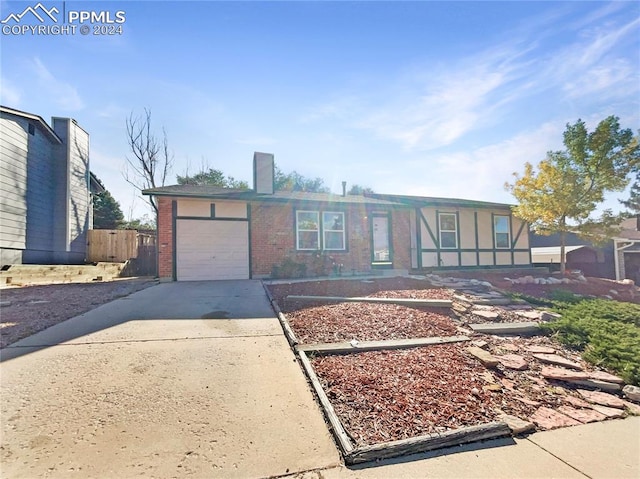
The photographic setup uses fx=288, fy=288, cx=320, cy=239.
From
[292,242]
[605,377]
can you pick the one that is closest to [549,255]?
[292,242]

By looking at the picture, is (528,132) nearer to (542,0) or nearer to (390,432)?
(542,0)

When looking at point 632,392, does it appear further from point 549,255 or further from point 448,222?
point 549,255

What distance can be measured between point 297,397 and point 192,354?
5.15 ft

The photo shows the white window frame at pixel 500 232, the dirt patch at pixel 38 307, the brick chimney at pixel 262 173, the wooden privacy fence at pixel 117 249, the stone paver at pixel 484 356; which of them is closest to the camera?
the stone paver at pixel 484 356

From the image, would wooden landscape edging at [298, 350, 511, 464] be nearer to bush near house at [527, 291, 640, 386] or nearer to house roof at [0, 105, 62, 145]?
bush near house at [527, 291, 640, 386]

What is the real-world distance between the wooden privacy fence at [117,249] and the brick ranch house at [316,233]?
17.4 ft

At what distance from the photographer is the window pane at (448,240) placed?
1285 centimetres

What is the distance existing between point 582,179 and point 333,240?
31.8 ft

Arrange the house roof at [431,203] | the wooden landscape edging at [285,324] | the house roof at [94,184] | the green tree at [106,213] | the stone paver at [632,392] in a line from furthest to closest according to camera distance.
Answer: the green tree at [106,213] → the house roof at [94,184] → the house roof at [431,203] → the wooden landscape edging at [285,324] → the stone paver at [632,392]

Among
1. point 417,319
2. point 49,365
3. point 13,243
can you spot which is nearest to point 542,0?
point 417,319

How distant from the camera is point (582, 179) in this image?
35.8 ft

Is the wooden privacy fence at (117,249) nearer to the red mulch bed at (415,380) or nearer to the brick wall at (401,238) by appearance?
the brick wall at (401,238)

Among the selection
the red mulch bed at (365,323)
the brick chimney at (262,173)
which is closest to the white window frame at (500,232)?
the red mulch bed at (365,323)

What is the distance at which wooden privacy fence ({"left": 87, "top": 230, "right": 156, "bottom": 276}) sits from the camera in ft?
46.7
